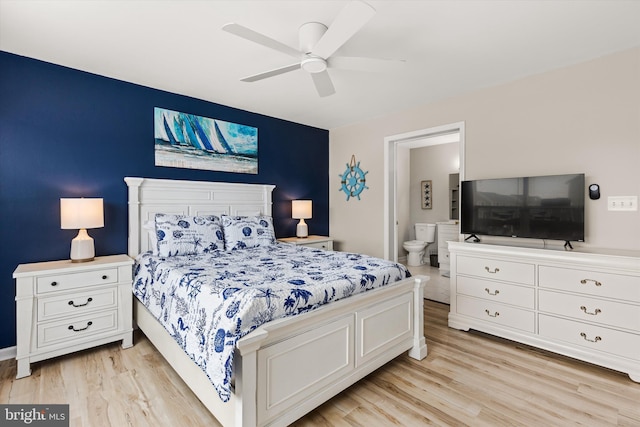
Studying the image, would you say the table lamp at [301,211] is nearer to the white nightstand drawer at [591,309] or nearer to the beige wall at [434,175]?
the white nightstand drawer at [591,309]

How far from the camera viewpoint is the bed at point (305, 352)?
57.3 inches

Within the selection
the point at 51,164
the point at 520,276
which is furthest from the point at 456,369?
Result: the point at 51,164

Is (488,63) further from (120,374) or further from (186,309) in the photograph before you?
(120,374)

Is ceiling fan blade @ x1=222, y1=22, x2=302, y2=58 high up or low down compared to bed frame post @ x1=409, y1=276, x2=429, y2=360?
up

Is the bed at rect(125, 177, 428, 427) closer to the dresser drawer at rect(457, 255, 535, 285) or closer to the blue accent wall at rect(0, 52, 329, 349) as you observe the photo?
the blue accent wall at rect(0, 52, 329, 349)

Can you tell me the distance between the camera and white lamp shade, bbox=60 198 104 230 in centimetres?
246

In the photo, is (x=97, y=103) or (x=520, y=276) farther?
(x=97, y=103)

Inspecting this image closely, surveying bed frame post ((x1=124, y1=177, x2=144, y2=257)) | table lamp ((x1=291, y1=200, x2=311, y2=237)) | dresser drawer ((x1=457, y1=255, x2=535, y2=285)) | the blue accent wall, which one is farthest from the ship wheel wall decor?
bed frame post ((x1=124, y1=177, x2=144, y2=257))

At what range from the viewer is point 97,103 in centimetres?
291

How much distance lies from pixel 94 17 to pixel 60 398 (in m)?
2.49

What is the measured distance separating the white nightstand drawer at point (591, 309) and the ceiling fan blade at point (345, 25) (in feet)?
8.25

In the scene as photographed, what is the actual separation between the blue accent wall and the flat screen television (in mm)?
3079

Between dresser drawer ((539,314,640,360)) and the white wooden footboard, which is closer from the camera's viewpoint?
the white wooden footboard

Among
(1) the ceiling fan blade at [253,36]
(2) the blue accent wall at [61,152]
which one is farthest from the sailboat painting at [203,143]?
(1) the ceiling fan blade at [253,36]
